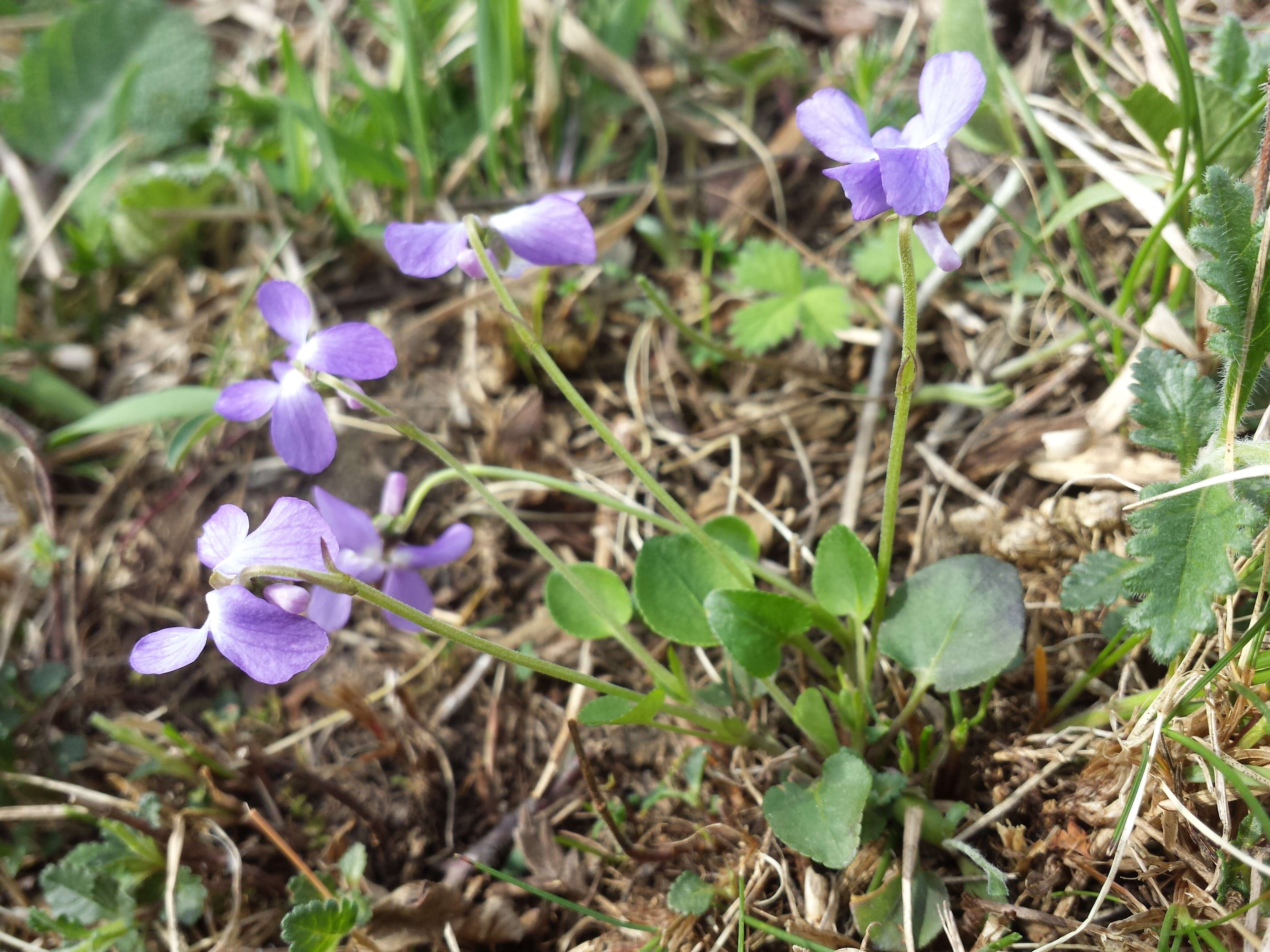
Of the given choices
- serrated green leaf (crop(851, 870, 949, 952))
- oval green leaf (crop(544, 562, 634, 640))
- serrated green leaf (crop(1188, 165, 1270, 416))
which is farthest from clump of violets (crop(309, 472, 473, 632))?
serrated green leaf (crop(1188, 165, 1270, 416))

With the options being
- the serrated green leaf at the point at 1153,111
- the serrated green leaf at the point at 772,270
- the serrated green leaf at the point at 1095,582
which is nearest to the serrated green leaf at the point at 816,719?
the serrated green leaf at the point at 1095,582

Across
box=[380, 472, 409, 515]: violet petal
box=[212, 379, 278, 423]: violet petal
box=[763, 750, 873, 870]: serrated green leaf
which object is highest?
box=[212, 379, 278, 423]: violet petal

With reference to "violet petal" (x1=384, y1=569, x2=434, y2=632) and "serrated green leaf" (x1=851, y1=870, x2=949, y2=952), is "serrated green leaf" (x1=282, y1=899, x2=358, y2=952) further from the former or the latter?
"serrated green leaf" (x1=851, y1=870, x2=949, y2=952)

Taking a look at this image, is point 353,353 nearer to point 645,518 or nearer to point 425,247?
point 425,247

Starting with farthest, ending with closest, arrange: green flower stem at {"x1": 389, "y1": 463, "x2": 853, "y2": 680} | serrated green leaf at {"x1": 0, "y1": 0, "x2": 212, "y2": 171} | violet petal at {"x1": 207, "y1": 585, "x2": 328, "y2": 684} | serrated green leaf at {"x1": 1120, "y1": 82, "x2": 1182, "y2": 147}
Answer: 1. serrated green leaf at {"x1": 0, "y1": 0, "x2": 212, "y2": 171}
2. serrated green leaf at {"x1": 1120, "y1": 82, "x2": 1182, "y2": 147}
3. green flower stem at {"x1": 389, "y1": 463, "x2": 853, "y2": 680}
4. violet petal at {"x1": 207, "y1": 585, "x2": 328, "y2": 684}

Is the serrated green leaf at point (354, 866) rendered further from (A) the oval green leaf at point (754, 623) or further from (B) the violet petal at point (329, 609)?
(A) the oval green leaf at point (754, 623)

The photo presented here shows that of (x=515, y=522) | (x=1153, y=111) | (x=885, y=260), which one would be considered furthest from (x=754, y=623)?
(x=1153, y=111)

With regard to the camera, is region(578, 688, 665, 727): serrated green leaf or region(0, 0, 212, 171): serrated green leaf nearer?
region(578, 688, 665, 727): serrated green leaf
